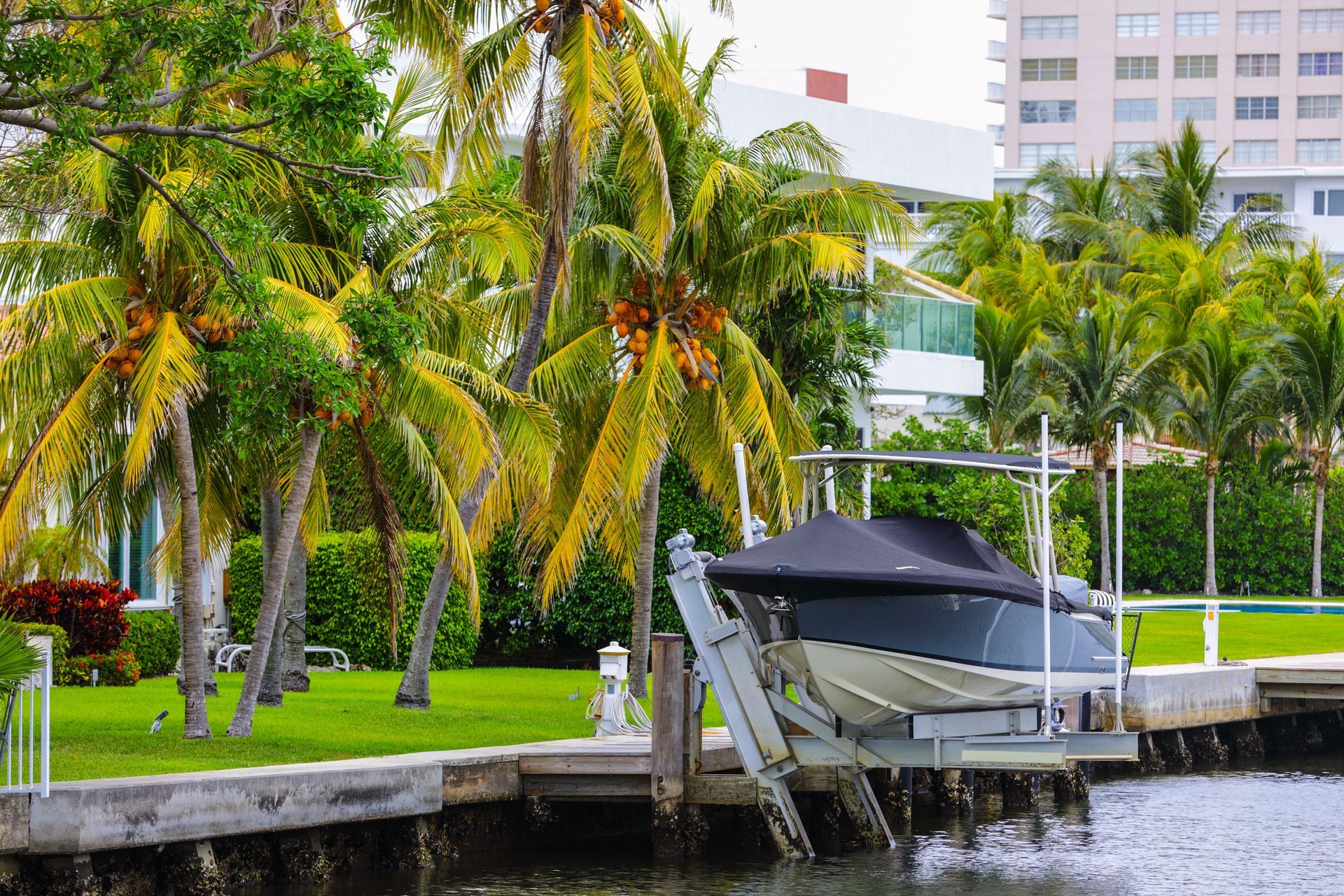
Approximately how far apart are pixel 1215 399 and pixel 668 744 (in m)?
32.4

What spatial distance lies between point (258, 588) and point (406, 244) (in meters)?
10.8

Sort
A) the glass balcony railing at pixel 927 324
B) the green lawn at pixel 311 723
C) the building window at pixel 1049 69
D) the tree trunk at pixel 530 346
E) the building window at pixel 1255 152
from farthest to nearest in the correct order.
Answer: the building window at pixel 1049 69
the building window at pixel 1255 152
the glass balcony railing at pixel 927 324
the tree trunk at pixel 530 346
the green lawn at pixel 311 723

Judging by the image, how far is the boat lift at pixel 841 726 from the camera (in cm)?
1562

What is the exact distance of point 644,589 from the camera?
23500mm

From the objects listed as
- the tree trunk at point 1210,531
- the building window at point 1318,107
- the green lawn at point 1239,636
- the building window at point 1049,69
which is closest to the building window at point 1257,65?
the building window at point 1318,107

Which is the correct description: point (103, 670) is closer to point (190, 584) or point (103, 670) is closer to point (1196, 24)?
point (190, 584)

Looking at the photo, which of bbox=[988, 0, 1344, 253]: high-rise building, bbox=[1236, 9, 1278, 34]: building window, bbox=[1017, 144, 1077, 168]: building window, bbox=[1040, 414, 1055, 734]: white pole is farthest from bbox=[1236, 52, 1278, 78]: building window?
bbox=[1040, 414, 1055, 734]: white pole

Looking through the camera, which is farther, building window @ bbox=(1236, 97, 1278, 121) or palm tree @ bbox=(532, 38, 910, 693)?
building window @ bbox=(1236, 97, 1278, 121)

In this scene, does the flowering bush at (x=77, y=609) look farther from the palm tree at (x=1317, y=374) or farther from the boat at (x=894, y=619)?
the palm tree at (x=1317, y=374)

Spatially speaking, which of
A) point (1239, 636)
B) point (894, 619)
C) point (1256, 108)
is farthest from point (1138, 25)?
point (894, 619)

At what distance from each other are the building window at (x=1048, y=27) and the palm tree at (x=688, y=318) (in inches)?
3327

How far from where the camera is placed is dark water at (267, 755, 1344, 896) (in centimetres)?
1541

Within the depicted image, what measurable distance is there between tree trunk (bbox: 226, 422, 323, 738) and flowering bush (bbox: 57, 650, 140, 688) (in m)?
5.59

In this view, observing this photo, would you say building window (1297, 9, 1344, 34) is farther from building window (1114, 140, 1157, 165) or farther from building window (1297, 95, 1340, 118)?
building window (1114, 140, 1157, 165)
